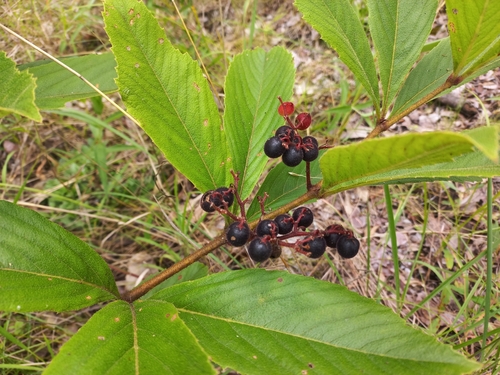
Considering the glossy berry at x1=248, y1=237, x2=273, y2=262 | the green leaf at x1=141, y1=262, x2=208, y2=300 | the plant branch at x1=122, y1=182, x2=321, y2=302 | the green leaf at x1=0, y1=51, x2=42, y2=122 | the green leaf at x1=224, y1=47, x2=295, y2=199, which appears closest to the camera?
the green leaf at x1=0, y1=51, x2=42, y2=122

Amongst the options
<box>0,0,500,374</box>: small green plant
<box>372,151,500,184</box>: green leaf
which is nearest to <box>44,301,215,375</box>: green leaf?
<box>0,0,500,374</box>: small green plant

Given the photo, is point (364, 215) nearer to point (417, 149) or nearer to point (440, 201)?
point (440, 201)

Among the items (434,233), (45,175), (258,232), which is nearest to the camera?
(258,232)

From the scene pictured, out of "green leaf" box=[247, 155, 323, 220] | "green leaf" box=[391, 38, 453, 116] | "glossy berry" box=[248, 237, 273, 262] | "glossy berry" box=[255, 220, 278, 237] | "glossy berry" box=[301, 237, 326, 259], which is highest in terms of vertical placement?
"green leaf" box=[391, 38, 453, 116]

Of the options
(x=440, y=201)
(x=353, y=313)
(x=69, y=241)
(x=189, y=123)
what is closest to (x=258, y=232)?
(x=353, y=313)

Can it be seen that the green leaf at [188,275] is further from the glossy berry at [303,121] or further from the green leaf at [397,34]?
the green leaf at [397,34]

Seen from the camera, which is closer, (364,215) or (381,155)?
(381,155)

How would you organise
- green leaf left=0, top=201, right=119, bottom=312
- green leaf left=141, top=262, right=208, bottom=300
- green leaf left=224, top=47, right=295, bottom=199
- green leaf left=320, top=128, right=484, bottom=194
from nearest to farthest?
green leaf left=320, top=128, right=484, bottom=194, green leaf left=0, top=201, right=119, bottom=312, green leaf left=224, top=47, right=295, bottom=199, green leaf left=141, top=262, right=208, bottom=300

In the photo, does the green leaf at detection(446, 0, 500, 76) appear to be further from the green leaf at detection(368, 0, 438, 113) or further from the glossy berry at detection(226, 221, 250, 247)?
the glossy berry at detection(226, 221, 250, 247)
